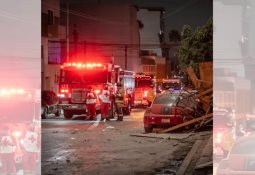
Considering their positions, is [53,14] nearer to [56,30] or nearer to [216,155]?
[56,30]

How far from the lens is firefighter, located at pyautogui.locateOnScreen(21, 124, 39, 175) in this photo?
8.92 meters

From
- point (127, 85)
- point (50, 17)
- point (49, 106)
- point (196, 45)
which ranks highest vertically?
point (50, 17)

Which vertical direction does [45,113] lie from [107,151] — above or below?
above

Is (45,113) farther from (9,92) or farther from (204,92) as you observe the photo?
(204,92)

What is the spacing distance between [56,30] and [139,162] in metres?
29.0

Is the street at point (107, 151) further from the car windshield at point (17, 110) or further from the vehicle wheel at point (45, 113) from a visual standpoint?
the vehicle wheel at point (45, 113)

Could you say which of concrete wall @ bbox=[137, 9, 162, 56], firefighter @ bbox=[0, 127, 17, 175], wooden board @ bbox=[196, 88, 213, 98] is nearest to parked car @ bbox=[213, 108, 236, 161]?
wooden board @ bbox=[196, 88, 213, 98]

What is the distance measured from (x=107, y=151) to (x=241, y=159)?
6334 millimetres

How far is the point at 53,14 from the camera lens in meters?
39.8

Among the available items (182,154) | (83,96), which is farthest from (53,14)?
(182,154)

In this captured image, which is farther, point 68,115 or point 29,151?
point 68,115

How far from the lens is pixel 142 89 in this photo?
30734mm

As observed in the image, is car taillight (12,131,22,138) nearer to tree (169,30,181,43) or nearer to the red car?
the red car

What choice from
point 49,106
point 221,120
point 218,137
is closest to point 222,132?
point 218,137
